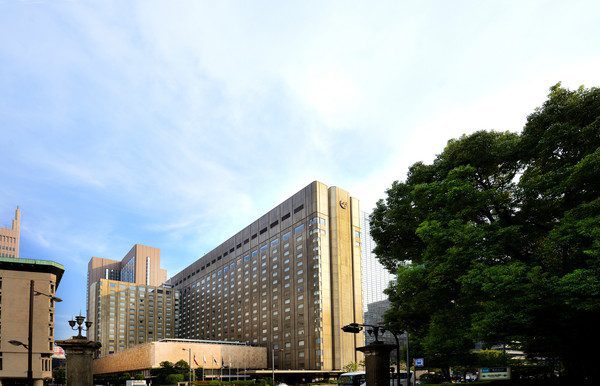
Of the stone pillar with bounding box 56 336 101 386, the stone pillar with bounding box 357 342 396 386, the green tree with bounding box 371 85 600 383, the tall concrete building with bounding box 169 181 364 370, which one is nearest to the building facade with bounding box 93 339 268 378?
the tall concrete building with bounding box 169 181 364 370

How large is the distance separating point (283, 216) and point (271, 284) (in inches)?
764

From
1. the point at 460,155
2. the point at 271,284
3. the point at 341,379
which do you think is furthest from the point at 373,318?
the point at 460,155

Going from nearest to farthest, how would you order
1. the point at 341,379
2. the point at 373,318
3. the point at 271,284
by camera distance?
the point at 341,379, the point at 271,284, the point at 373,318

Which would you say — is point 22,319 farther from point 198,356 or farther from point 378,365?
point 378,365

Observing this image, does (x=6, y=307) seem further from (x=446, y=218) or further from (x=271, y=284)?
(x=446, y=218)

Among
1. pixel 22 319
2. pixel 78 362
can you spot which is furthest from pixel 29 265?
pixel 78 362

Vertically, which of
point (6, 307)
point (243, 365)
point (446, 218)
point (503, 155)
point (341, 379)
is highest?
point (503, 155)

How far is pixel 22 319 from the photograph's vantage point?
88.9 metres

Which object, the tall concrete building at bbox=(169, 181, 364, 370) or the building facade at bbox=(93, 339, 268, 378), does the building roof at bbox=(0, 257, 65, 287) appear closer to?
the building facade at bbox=(93, 339, 268, 378)

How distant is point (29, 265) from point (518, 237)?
90.7 m

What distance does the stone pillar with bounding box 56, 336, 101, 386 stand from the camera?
1877 centimetres

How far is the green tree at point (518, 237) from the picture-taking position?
23.9m

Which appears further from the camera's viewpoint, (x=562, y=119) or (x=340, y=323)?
(x=340, y=323)

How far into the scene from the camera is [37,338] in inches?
3506
